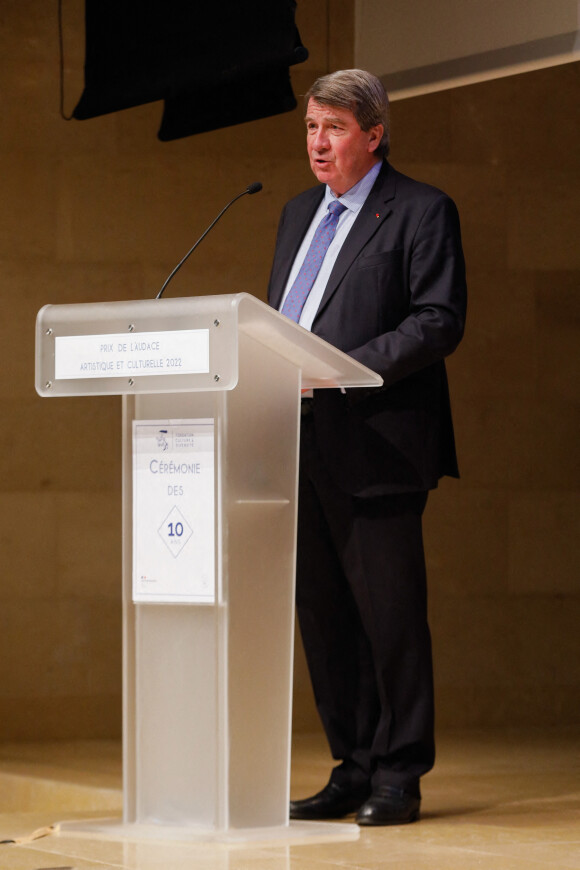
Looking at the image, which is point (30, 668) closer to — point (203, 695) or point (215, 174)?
point (215, 174)

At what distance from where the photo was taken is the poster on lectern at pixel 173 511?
2.47m

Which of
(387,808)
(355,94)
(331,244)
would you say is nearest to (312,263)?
(331,244)

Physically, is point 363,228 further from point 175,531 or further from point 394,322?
point 175,531

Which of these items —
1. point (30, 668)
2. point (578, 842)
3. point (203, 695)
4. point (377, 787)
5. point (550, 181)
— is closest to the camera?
point (203, 695)

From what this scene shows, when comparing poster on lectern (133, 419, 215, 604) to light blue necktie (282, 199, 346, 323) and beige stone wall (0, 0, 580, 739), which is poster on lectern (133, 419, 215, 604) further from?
beige stone wall (0, 0, 580, 739)

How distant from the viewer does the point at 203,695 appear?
8.19 ft

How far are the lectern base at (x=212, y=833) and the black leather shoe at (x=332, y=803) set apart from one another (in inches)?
12.2

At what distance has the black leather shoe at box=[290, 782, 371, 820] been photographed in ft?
9.98

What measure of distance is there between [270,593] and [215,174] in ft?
10.3

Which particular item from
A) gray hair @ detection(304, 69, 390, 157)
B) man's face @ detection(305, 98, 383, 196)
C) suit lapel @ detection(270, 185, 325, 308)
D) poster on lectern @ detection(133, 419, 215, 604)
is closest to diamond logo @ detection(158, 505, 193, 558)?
poster on lectern @ detection(133, 419, 215, 604)

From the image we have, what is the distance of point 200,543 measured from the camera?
97.3 inches

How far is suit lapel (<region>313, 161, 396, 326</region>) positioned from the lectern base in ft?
3.68

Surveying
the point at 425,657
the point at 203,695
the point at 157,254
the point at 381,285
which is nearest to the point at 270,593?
the point at 203,695

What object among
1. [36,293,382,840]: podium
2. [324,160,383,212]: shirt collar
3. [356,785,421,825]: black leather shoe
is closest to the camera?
[36,293,382,840]: podium
